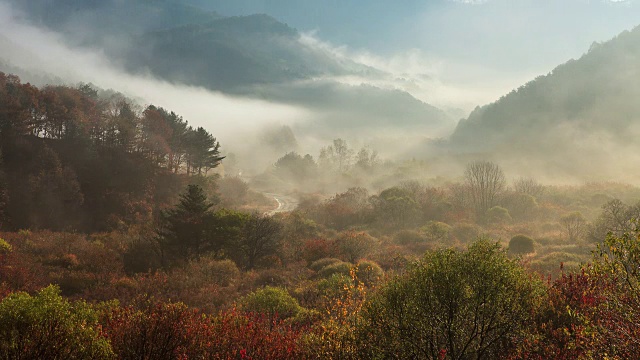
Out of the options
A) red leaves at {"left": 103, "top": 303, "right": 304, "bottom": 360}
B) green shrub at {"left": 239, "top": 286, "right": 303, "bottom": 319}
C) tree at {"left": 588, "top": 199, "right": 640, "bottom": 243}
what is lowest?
green shrub at {"left": 239, "top": 286, "right": 303, "bottom": 319}

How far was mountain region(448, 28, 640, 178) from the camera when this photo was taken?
3550 inches

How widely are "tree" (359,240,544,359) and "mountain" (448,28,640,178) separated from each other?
3939 inches

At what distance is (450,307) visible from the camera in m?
7.30

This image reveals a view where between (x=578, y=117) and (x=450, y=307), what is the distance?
128m

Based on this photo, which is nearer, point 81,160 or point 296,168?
point 81,160

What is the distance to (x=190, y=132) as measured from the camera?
57688 millimetres

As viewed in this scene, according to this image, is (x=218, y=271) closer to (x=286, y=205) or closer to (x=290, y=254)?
(x=290, y=254)

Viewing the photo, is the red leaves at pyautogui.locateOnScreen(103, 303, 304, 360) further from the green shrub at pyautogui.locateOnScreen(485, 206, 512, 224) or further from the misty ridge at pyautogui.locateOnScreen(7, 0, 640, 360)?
the green shrub at pyautogui.locateOnScreen(485, 206, 512, 224)

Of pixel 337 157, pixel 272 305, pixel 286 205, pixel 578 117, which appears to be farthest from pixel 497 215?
pixel 578 117

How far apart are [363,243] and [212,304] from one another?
16.8 meters

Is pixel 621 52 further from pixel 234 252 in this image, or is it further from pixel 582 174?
pixel 234 252

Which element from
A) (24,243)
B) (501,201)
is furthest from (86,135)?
(501,201)

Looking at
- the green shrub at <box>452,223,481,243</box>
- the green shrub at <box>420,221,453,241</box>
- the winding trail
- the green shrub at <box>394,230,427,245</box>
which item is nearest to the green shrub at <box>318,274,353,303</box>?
the green shrub at <box>394,230,427,245</box>

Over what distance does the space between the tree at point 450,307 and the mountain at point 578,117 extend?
100 meters
